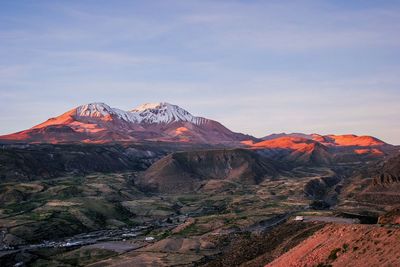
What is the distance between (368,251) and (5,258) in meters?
84.3

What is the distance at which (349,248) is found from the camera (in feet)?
206

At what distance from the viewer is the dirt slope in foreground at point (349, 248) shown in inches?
2224

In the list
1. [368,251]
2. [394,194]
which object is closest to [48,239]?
[368,251]

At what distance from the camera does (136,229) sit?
151 m

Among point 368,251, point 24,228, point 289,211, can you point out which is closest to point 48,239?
point 24,228

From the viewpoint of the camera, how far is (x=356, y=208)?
164m

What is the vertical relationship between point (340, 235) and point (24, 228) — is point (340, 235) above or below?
above

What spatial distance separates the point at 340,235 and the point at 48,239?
93.0 metres

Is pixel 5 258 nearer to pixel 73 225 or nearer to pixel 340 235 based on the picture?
pixel 73 225

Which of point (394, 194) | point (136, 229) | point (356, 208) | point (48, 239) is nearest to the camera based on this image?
point (48, 239)

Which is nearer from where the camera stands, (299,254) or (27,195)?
(299,254)

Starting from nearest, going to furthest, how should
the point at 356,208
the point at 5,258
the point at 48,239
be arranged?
the point at 5,258 → the point at 48,239 → the point at 356,208

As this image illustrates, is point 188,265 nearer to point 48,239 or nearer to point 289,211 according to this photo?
point 48,239

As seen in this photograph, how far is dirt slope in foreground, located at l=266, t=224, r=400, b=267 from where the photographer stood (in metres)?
56.5
